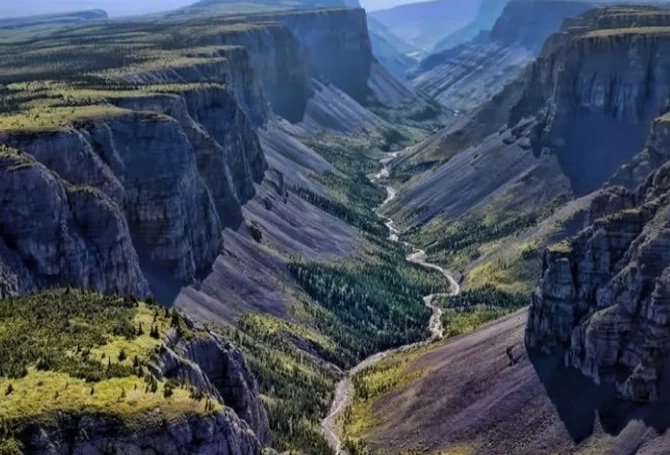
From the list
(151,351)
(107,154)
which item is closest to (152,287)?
(107,154)

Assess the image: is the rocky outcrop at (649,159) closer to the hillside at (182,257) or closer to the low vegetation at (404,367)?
the low vegetation at (404,367)

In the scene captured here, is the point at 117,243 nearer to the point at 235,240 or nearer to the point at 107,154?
the point at 107,154

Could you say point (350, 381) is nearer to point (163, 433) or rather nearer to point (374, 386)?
point (374, 386)

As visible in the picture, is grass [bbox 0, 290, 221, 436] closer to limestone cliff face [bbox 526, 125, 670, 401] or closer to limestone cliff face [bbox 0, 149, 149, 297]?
limestone cliff face [bbox 0, 149, 149, 297]

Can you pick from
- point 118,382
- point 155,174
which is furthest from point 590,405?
point 155,174

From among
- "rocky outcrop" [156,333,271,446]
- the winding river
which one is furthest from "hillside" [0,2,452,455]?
the winding river

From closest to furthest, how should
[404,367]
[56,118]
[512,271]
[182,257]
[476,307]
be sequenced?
[404,367] → [56,118] → [182,257] → [476,307] → [512,271]
